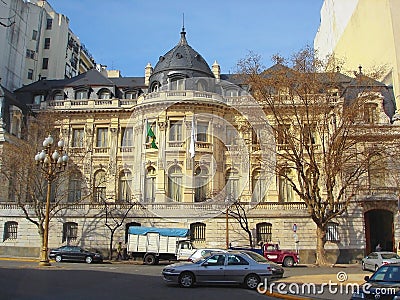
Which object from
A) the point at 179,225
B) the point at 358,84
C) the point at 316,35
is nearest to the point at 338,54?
the point at 316,35

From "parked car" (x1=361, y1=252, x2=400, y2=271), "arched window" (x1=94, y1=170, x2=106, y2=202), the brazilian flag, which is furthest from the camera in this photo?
"arched window" (x1=94, y1=170, x2=106, y2=202)

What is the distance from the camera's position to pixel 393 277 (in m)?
12.2

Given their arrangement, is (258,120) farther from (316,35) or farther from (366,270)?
(316,35)

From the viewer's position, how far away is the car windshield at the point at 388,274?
40.1ft

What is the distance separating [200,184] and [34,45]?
106 ft

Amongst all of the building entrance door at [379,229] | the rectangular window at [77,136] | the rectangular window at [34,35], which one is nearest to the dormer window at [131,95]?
the rectangular window at [77,136]

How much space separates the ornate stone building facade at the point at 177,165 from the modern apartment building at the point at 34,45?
7482mm

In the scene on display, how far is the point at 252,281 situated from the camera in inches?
663

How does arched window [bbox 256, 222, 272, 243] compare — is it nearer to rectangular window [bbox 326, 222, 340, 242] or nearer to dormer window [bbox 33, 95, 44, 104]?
rectangular window [bbox 326, 222, 340, 242]

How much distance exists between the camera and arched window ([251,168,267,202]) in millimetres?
40531

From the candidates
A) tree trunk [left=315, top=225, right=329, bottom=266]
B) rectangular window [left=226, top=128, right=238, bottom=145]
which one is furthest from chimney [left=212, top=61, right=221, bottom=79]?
tree trunk [left=315, top=225, right=329, bottom=266]

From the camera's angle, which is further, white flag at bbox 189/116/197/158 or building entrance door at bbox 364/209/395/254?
white flag at bbox 189/116/197/158

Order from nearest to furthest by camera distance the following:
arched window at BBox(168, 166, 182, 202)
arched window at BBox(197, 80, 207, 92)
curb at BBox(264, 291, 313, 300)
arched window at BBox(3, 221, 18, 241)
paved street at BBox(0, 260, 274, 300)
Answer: paved street at BBox(0, 260, 274, 300) < curb at BBox(264, 291, 313, 300) < arched window at BBox(3, 221, 18, 241) < arched window at BBox(168, 166, 182, 202) < arched window at BBox(197, 80, 207, 92)

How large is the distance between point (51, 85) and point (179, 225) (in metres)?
21.9
